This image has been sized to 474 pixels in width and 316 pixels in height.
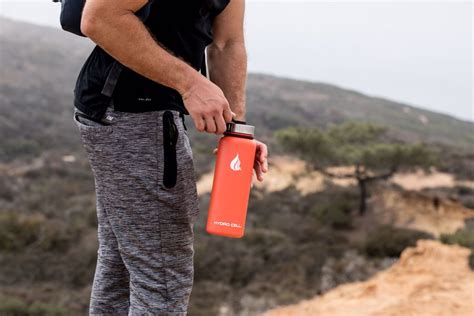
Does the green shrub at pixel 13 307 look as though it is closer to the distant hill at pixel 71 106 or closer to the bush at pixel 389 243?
the bush at pixel 389 243

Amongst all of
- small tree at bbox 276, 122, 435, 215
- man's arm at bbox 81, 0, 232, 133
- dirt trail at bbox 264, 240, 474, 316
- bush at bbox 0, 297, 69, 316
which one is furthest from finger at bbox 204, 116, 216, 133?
small tree at bbox 276, 122, 435, 215

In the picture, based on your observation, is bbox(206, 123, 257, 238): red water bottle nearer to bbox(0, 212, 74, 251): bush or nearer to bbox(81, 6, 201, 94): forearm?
bbox(81, 6, 201, 94): forearm

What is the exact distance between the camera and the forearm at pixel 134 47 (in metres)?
1.21

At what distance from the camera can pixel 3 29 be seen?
61000mm

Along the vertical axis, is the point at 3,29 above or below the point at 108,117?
above

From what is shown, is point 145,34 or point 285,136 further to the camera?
point 285,136

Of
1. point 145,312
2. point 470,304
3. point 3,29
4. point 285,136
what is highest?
point 3,29

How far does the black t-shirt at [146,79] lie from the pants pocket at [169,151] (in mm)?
47

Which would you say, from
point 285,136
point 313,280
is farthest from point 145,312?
point 285,136

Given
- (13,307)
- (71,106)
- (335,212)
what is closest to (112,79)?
(13,307)

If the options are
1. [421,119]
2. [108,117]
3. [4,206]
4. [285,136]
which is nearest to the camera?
[108,117]

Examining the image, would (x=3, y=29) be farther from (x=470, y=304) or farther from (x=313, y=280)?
(x=470, y=304)

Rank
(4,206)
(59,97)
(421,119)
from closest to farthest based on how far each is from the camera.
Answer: (4,206), (59,97), (421,119)

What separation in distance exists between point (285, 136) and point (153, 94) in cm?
1283
